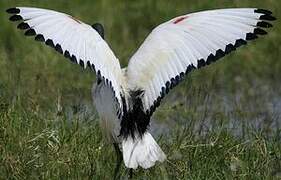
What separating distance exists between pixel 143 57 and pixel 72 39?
0.41m

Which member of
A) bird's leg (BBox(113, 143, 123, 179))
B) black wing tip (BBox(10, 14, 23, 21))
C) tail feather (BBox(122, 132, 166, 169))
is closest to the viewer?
black wing tip (BBox(10, 14, 23, 21))

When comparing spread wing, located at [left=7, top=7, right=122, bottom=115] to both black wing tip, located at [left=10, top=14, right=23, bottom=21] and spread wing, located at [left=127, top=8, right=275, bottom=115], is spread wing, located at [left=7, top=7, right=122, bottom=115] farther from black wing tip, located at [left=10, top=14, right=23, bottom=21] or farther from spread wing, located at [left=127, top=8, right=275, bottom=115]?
spread wing, located at [left=127, top=8, right=275, bottom=115]

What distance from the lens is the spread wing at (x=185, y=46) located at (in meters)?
4.89

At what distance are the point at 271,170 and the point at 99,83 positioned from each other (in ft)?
3.38

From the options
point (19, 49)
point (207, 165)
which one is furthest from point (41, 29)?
point (19, 49)

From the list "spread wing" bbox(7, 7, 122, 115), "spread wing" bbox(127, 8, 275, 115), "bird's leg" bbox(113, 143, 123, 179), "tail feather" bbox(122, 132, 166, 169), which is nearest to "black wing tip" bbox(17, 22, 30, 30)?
"spread wing" bbox(7, 7, 122, 115)

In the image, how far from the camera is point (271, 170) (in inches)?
207

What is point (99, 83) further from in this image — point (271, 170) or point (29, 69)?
point (29, 69)

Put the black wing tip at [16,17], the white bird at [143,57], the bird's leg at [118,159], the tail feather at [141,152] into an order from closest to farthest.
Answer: the black wing tip at [16,17] < the white bird at [143,57] < the tail feather at [141,152] < the bird's leg at [118,159]

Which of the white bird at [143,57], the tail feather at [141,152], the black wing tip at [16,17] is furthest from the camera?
the tail feather at [141,152]

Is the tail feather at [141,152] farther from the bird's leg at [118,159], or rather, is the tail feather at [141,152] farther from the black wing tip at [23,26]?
the black wing tip at [23,26]

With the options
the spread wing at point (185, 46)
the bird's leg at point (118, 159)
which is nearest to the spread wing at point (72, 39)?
the spread wing at point (185, 46)

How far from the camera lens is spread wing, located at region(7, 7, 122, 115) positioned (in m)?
4.68

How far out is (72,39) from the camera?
187 inches
